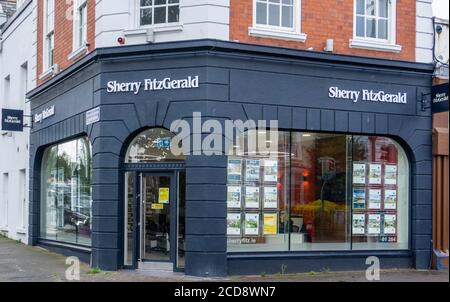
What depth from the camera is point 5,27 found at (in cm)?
2162

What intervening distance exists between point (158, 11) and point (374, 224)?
643 cm

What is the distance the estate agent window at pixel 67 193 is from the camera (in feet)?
47.7

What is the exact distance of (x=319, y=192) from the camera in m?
13.3

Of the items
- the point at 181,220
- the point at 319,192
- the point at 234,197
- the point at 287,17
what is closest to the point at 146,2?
the point at 287,17

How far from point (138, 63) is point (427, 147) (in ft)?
21.4

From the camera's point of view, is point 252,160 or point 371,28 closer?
point 252,160

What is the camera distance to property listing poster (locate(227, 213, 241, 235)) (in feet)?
40.5

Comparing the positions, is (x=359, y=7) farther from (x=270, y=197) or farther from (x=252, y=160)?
(x=270, y=197)

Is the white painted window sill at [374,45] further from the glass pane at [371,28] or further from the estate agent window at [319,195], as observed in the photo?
the estate agent window at [319,195]

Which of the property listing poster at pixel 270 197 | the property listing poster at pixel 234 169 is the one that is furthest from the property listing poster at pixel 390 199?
the property listing poster at pixel 234 169

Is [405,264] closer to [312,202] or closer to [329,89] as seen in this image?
[312,202]

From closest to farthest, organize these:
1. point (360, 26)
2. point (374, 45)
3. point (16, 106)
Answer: point (374, 45), point (360, 26), point (16, 106)

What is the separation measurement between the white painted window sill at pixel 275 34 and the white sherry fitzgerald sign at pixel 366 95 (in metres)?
1.26

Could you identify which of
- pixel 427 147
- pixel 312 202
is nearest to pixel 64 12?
pixel 312 202
